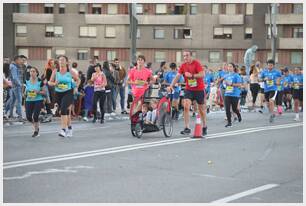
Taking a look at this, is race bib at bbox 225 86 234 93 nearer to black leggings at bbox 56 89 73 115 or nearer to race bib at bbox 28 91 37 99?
black leggings at bbox 56 89 73 115

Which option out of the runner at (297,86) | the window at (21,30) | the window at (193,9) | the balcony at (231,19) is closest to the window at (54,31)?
the window at (21,30)

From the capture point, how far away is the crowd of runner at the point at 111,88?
49.2 ft

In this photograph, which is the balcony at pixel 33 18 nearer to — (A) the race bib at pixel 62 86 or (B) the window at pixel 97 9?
(B) the window at pixel 97 9

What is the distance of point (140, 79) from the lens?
1512 centimetres

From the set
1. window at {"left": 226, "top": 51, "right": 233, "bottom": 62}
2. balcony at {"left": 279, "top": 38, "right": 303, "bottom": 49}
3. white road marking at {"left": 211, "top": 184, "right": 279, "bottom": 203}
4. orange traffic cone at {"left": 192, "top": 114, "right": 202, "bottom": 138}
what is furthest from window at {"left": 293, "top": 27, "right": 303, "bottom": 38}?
white road marking at {"left": 211, "top": 184, "right": 279, "bottom": 203}

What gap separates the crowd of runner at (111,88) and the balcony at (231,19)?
40408 mm

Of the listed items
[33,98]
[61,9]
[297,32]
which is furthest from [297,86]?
[61,9]

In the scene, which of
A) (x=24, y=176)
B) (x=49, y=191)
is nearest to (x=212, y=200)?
(x=49, y=191)

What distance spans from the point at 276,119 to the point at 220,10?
48.2 meters

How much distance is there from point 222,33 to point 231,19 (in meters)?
1.60

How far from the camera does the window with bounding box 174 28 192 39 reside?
227 ft

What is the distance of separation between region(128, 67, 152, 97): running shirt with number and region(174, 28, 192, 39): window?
54225 millimetres

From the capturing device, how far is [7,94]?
20234 millimetres

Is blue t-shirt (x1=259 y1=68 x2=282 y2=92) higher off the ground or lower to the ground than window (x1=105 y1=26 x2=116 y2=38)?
lower
